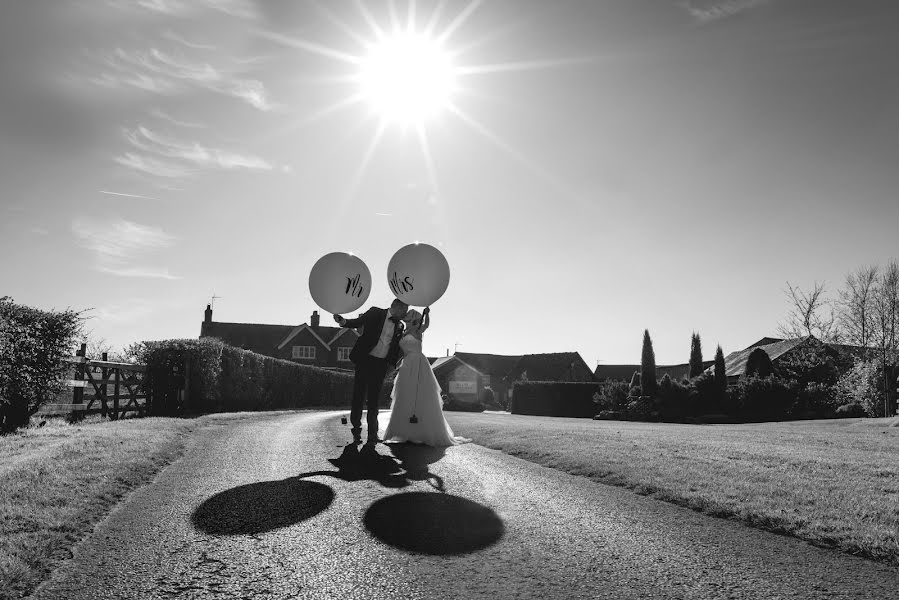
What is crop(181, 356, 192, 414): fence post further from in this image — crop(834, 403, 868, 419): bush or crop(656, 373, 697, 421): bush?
crop(834, 403, 868, 419): bush

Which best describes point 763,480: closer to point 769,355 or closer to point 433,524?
point 433,524

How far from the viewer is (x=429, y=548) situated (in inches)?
145

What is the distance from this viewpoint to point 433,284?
8289 millimetres

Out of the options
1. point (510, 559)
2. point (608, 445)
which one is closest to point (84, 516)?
point (510, 559)

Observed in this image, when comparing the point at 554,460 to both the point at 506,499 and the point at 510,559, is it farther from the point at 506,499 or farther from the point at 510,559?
the point at 510,559

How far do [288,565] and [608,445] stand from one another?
745 cm

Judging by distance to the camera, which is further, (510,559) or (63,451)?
(63,451)

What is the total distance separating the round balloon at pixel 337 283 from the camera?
8.40 metres

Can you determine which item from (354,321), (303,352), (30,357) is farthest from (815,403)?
(303,352)

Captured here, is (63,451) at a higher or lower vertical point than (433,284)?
lower

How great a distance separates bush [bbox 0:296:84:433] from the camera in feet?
30.9

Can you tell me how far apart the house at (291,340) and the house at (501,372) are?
42.2ft

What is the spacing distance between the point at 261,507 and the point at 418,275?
4309mm

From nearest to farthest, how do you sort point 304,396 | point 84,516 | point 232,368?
point 84,516
point 232,368
point 304,396
